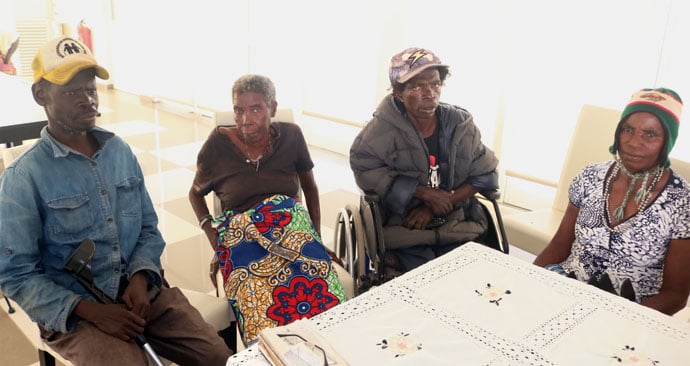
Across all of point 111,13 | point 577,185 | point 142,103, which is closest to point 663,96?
point 577,185

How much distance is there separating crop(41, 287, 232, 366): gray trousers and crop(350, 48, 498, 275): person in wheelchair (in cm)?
84

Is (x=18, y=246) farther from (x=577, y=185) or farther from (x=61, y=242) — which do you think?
(x=577, y=185)

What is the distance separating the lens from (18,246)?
1479 mm

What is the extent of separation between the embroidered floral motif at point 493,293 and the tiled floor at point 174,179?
5.65 ft

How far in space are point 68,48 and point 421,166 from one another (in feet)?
4.54

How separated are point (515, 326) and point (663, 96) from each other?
94 cm

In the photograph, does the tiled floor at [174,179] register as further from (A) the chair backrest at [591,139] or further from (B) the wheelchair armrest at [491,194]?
(B) the wheelchair armrest at [491,194]

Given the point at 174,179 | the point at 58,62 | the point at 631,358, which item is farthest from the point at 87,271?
the point at 174,179

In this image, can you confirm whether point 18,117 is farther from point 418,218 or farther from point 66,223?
point 418,218

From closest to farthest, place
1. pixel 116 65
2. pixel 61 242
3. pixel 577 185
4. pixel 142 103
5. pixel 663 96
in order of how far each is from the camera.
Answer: pixel 61 242 → pixel 663 96 → pixel 577 185 → pixel 142 103 → pixel 116 65

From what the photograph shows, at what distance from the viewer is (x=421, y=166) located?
2.32 metres

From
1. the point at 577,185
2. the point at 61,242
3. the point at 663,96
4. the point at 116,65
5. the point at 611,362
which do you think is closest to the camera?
the point at 611,362

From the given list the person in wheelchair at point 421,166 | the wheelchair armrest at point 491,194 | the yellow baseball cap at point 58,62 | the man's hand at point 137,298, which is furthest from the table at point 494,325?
the yellow baseball cap at point 58,62

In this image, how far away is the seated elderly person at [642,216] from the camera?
1.68 meters
